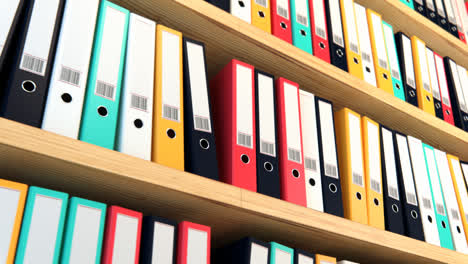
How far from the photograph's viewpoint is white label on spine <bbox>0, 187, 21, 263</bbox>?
61 centimetres

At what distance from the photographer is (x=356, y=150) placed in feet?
3.65

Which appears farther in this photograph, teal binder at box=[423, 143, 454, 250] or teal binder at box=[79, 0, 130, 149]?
teal binder at box=[423, 143, 454, 250]

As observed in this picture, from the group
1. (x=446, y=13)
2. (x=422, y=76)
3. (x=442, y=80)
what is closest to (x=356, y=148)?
(x=422, y=76)

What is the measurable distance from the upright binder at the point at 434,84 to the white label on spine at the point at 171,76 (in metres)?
0.91

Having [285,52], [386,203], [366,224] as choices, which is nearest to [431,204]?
[386,203]

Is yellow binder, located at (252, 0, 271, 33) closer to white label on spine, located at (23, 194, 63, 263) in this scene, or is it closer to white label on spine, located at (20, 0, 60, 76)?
white label on spine, located at (20, 0, 60, 76)

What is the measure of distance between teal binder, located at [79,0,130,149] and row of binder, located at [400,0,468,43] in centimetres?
119

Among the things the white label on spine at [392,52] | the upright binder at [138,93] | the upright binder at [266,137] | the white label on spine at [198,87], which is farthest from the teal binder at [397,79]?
the upright binder at [138,93]

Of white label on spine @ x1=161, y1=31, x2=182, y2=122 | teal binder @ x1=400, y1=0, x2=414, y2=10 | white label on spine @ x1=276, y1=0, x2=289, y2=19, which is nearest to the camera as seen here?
white label on spine @ x1=161, y1=31, x2=182, y2=122

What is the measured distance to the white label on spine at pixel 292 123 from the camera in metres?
0.97

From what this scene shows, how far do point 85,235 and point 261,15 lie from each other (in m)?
0.68

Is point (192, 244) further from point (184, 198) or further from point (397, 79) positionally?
point (397, 79)

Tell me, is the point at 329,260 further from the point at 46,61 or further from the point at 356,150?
the point at 46,61

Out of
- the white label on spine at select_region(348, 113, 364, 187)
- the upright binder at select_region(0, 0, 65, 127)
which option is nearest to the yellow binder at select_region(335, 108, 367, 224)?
the white label on spine at select_region(348, 113, 364, 187)
